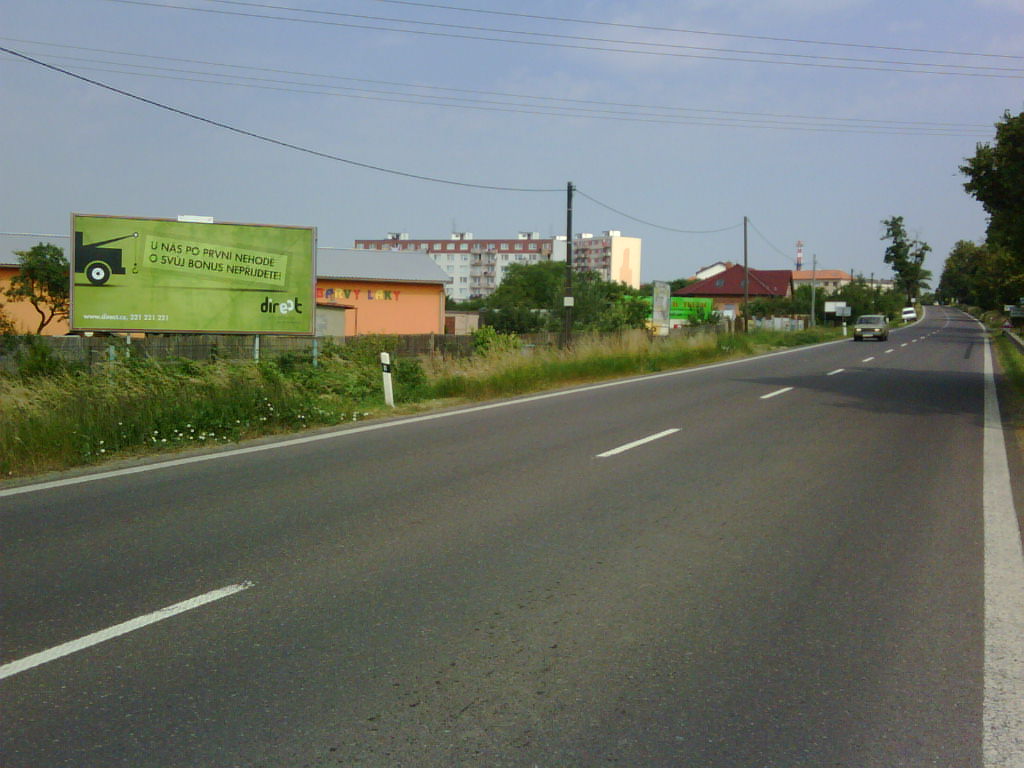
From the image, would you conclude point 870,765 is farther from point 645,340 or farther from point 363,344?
point 645,340

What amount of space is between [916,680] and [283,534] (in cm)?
421

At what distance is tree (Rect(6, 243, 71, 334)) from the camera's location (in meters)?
35.3

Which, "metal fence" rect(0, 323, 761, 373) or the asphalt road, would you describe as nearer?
the asphalt road

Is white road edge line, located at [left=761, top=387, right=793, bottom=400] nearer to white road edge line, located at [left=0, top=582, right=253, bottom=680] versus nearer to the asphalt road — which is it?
the asphalt road

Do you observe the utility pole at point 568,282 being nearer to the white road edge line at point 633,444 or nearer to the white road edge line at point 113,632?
the white road edge line at point 633,444

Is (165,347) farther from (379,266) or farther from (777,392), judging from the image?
(379,266)

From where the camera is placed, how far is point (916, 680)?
4113 mm

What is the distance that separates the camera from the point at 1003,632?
4.76 metres

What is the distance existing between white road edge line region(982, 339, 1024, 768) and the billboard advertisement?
49.2 feet

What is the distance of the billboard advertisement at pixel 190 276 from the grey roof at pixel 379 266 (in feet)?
101

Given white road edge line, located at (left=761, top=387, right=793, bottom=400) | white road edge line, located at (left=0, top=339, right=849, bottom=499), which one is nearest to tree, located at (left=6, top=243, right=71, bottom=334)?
white road edge line, located at (left=0, top=339, right=849, bottom=499)

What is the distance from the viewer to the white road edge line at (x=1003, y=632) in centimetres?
360

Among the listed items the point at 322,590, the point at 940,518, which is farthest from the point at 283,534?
the point at 940,518

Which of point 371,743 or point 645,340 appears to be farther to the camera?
point 645,340
